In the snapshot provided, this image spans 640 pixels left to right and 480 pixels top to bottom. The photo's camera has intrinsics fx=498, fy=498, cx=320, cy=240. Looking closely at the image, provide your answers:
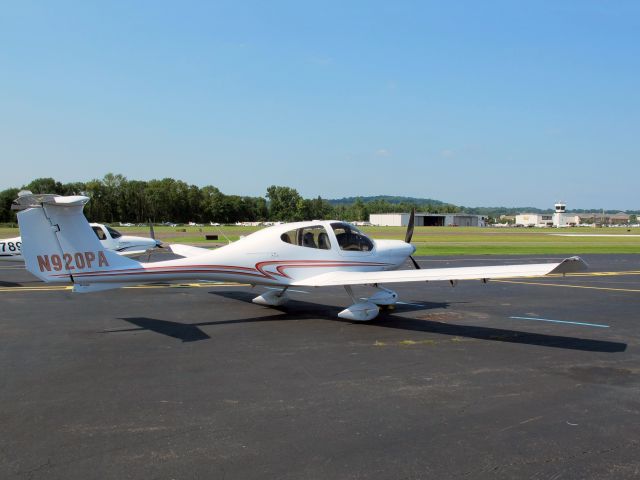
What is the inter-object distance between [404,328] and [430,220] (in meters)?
173

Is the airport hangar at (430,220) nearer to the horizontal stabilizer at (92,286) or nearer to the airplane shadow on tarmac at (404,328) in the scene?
the airplane shadow on tarmac at (404,328)

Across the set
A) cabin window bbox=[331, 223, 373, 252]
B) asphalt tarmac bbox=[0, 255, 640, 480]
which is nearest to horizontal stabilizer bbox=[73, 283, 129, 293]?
asphalt tarmac bbox=[0, 255, 640, 480]

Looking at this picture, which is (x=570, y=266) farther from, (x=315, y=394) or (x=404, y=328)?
(x=315, y=394)

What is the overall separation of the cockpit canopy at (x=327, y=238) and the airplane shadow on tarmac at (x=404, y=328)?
1736 millimetres

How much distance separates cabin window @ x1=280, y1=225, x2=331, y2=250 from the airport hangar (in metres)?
160

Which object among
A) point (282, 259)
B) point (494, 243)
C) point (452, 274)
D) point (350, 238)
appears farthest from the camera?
point (494, 243)

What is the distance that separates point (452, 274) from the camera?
10344 mm

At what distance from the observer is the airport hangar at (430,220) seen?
176 metres

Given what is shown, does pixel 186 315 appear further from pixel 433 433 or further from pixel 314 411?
pixel 433 433

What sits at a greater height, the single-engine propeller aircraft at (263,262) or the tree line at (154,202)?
the tree line at (154,202)

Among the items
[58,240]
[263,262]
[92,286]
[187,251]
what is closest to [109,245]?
[187,251]

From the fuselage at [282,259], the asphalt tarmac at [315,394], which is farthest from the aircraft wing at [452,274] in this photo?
the asphalt tarmac at [315,394]

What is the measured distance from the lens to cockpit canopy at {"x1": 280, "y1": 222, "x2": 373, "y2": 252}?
1222 cm

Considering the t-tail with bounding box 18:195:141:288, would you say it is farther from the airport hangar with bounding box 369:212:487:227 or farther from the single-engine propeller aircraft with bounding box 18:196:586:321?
the airport hangar with bounding box 369:212:487:227
